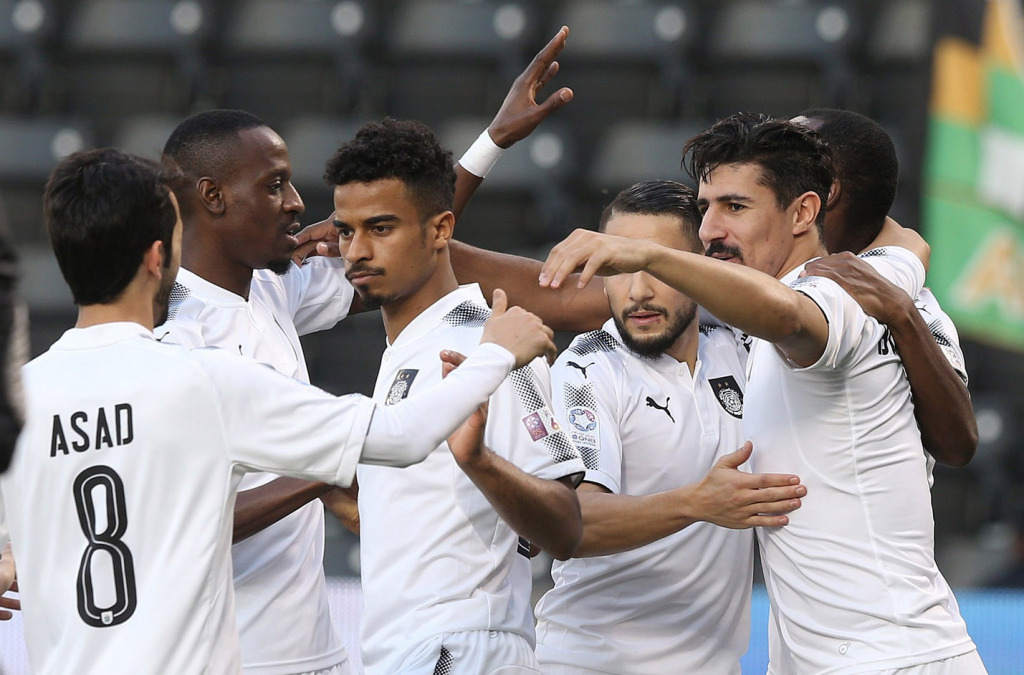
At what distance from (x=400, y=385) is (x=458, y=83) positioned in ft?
19.4

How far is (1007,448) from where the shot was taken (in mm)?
7422

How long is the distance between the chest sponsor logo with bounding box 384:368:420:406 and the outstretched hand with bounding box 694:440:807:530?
0.70 m

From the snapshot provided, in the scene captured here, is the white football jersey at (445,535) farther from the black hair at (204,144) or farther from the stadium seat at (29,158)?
the stadium seat at (29,158)

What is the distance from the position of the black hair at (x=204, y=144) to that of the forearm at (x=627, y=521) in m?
1.35

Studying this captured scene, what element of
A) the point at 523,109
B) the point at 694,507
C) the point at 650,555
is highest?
the point at 523,109

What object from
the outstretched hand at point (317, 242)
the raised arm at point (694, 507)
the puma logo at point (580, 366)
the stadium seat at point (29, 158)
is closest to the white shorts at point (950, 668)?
the raised arm at point (694, 507)

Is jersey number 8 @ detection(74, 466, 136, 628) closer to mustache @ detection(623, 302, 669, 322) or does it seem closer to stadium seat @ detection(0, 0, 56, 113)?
mustache @ detection(623, 302, 669, 322)

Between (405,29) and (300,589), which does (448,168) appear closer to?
(300,589)

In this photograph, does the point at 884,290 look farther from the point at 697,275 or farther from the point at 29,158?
the point at 29,158

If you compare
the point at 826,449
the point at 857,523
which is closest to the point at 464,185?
the point at 826,449

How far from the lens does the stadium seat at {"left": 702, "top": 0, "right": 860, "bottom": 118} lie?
8.33 metres

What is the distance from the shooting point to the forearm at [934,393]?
2.82 m

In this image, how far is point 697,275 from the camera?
245 cm

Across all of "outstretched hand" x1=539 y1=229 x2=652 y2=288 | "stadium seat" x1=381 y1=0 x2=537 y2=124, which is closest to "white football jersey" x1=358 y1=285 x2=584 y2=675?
"outstretched hand" x1=539 y1=229 x2=652 y2=288
